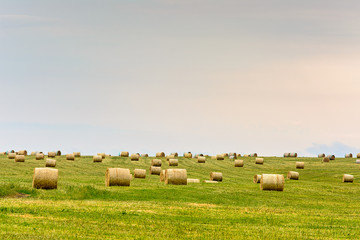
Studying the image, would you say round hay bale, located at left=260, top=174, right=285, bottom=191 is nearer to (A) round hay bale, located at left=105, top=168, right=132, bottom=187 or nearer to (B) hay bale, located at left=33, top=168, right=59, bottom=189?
(A) round hay bale, located at left=105, top=168, right=132, bottom=187

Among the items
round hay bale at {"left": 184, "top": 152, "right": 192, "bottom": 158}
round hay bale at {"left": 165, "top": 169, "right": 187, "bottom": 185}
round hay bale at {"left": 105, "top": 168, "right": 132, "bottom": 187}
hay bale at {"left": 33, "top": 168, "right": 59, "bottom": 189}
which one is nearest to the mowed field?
hay bale at {"left": 33, "top": 168, "right": 59, "bottom": 189}

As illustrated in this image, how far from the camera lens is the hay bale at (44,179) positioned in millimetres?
33750

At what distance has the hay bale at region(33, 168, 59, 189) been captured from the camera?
33.8 meters

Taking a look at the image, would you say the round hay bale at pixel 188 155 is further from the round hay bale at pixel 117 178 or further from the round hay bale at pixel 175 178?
the round hay bale at pixel 117 178

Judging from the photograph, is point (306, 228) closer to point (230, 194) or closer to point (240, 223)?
point (240, 223)

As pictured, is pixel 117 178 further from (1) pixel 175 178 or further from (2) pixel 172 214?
(2) pixel 172 214

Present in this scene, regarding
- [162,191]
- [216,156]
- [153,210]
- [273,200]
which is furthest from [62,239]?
[216,156]

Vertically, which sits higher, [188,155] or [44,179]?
[188,155]

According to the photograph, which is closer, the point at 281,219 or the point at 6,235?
the point at 6,235

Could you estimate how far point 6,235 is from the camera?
55.9 feet

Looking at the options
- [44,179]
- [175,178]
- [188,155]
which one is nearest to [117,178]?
[175,178]

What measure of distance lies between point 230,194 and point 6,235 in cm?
2256

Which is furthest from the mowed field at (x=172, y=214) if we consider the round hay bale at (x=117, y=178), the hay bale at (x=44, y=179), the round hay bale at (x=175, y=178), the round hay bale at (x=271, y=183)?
the round hay bale at (x=175, y=178)

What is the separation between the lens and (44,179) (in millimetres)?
33812
